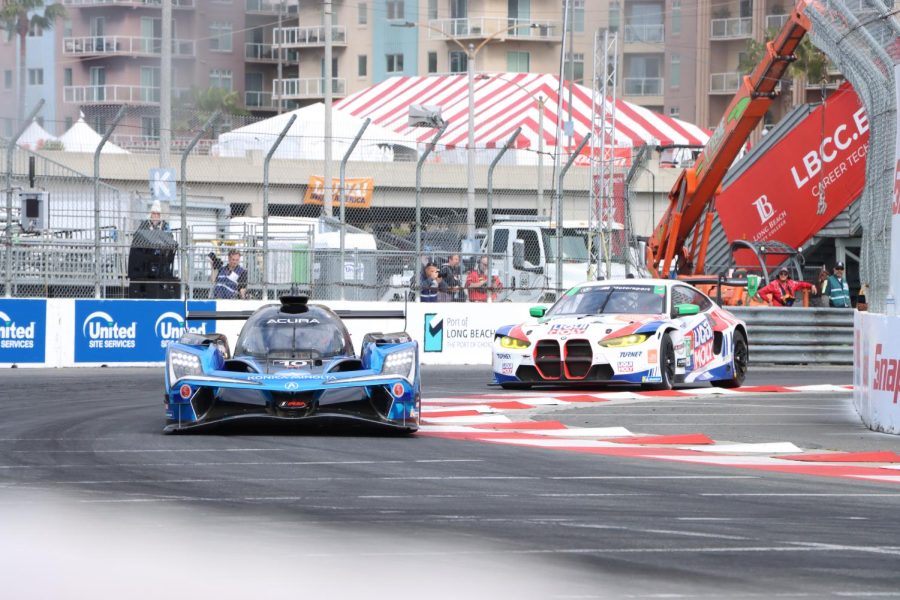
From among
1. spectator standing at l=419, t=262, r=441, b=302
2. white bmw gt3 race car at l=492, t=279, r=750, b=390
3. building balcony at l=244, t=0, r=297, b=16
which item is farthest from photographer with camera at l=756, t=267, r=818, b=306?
building balcony at l=244, t=0, r=297, b=16

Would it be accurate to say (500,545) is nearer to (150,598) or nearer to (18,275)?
(150,598)

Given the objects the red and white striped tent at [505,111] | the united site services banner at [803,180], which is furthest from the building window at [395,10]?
the united site services banner at [803,180]

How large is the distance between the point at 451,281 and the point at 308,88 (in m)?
55.2

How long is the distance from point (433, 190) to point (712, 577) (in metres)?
22.3

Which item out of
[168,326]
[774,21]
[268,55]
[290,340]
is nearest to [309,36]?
[268,55]

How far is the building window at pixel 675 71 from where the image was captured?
73062 millimetres

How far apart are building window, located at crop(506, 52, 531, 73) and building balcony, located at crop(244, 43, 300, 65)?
33.9ft

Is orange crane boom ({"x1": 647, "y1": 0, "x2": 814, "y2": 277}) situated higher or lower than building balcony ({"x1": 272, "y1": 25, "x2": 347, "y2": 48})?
lower

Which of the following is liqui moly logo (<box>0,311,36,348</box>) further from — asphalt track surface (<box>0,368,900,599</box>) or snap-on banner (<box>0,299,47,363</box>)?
Result: asphalt track surface (<box>0,368,900,599</box>)

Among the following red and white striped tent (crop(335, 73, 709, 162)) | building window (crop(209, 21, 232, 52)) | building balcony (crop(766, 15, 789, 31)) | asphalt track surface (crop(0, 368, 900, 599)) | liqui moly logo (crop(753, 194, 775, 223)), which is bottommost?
asphalt track surface (crop(0, 368, 900, 599))

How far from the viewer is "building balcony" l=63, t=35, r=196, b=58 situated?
16.4 meters

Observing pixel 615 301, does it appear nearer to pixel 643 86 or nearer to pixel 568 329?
pixel 568 329

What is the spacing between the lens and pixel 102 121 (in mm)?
20328

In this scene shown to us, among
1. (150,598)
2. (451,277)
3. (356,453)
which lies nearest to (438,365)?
(451,277)
